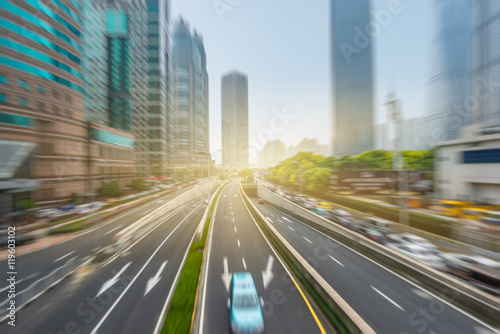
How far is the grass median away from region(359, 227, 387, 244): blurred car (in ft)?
46.0

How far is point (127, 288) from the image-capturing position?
9086 mm

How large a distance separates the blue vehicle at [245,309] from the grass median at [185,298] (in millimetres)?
1961

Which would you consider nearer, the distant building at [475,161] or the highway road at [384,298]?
the highway road at [384,298]

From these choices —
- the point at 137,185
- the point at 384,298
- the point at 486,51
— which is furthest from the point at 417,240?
the point at 486,51

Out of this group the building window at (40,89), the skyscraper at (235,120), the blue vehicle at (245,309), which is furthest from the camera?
the skyscraper at (235,120)

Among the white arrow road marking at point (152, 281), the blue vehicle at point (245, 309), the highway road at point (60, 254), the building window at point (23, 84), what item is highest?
the building window at point (23, 84)

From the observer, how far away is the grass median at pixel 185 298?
654cm

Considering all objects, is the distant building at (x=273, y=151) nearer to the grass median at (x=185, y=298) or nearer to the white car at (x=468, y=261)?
the white car at (x=468, y=261)

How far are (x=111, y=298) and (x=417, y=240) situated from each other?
67.8 ft

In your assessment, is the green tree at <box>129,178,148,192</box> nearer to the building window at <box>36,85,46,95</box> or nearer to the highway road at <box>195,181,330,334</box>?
the building window at <box>36,85,46,95</box>

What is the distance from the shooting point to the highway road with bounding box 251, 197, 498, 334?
22.9ft

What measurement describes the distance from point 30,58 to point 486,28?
84116 millimetres

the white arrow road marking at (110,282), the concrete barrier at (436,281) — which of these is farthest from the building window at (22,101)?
the concrete barrier at (436,281)

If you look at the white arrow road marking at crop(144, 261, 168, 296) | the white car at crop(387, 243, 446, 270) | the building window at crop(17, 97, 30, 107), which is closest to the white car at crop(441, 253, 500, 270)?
the white car at crop(387, 243, 446, 270)
